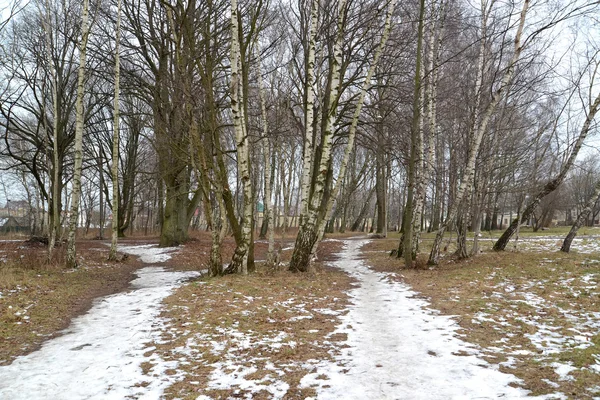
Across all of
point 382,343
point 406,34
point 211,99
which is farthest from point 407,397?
point 406,34

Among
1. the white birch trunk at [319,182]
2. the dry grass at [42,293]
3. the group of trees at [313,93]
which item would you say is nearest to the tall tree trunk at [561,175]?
the group of trees at [313,93]

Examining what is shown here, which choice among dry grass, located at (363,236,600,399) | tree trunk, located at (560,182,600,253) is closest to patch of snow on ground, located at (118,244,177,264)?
dry grass, located at (363,236,600,399)

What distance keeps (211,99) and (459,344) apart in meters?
7.64

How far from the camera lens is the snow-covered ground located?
3.88 m

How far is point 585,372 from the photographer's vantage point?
3980 mm

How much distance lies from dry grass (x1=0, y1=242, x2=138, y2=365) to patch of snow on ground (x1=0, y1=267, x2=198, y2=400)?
330 mm

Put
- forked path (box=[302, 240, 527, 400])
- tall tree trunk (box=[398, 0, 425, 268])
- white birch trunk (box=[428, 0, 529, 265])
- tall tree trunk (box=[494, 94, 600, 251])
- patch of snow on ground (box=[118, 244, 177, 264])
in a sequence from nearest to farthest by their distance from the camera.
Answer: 1. forked path (box=[302, 240, 527, 400])
2. white birch trunk (box=[428, 0, 529, 265])
3. tall tree trunk (box=[398, 0, 425, 268])
4. tall tree trunk (box=[494, 94, 600, 251])
5. patch of snow on ground (box=[118, 244, 177, 264])

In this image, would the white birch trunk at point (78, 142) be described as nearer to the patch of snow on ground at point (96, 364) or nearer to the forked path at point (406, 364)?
the patch of snow on ground at point (96, 364)

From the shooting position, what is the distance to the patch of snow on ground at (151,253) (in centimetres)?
1540

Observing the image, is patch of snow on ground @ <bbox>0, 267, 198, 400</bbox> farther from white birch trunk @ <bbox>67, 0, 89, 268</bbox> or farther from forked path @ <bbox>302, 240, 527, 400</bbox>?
white birch trunk @ <bbox>67, 0, 89, 268</bbox>

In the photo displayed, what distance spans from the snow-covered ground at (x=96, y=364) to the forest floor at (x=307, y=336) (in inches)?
0.8

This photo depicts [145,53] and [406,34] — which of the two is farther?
[145,53]

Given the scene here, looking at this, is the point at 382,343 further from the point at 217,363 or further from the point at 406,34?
the point at 406,34

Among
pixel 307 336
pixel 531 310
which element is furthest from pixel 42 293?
pixel 531 310
